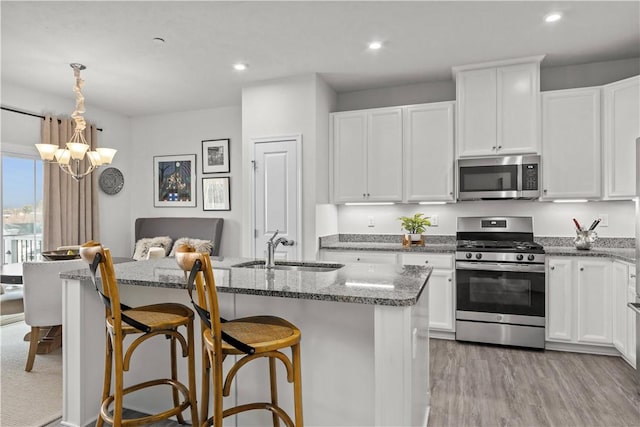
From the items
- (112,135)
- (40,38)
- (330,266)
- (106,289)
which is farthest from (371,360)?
(112,135)

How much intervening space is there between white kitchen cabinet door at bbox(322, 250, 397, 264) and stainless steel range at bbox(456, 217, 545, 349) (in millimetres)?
675

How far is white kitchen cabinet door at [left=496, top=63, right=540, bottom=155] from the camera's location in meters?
3.75

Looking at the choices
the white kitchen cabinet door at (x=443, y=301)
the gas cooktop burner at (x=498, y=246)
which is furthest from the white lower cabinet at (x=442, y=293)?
the gas cooktop burner at (x=498, y=246)

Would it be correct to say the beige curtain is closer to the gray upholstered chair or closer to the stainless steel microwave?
the gray upholstered chair

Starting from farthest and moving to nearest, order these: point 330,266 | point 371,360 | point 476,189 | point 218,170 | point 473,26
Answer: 1. point 218,170
2. point 476,189
3. point 473,26
4. point 330,266
5. point 371,360

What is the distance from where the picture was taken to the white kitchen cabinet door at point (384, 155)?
4301 mm

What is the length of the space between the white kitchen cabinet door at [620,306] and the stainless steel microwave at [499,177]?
94 cm

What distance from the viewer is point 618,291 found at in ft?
10.8

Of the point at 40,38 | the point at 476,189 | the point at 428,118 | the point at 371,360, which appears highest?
the point at 40,38

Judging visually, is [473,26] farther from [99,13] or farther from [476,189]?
[99,13]

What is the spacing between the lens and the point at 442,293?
389 cm

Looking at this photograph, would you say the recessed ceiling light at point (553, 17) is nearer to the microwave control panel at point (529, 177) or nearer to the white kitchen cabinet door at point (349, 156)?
the microwave control panel at point (529, 177)

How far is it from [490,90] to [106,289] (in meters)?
3.73

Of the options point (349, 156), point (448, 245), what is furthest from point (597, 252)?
point (349, 156)
